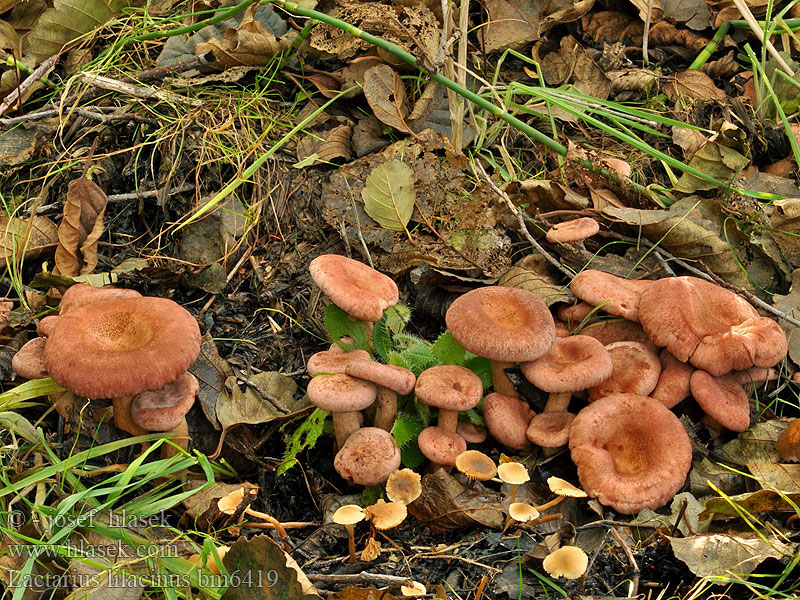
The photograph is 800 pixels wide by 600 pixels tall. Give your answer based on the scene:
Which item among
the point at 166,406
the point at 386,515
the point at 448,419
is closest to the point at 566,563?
the point at 386,515

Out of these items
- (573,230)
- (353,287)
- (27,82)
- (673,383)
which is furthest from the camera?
(27,82)

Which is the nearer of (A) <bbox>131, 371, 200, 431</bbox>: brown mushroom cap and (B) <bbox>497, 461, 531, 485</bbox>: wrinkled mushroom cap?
(B) <bbox>497, 461, 531, 485</bbox>: wrinkled mushroom cap

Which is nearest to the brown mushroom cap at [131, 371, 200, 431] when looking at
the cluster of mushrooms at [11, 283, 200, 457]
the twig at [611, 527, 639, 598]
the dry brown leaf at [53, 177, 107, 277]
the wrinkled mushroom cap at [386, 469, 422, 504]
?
the cluster of mushrooms at [11, 283, 200, 457]

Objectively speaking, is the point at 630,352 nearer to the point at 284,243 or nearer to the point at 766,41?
the point at 284,243

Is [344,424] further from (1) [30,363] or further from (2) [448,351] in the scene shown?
(1) [30,363]

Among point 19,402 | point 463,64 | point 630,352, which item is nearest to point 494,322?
point 630,352

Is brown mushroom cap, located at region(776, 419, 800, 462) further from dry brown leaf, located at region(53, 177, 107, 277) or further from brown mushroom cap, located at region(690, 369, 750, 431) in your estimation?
dry brown leaf, located at region(53, 177, 107, 277)
